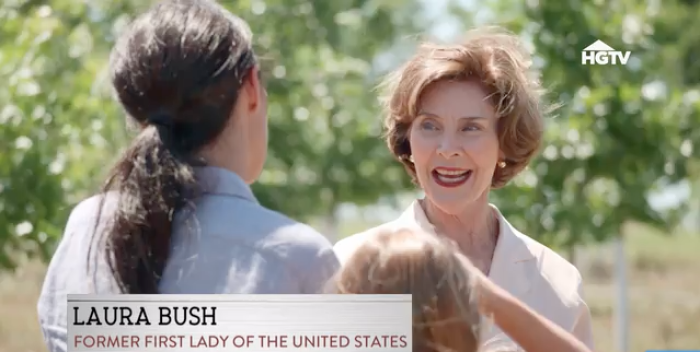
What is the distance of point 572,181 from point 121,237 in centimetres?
130

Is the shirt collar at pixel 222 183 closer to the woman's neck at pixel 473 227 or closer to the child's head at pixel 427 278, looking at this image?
the child's head at pixel 427 278

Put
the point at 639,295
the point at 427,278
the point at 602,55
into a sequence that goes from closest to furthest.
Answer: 1. the point at 427,278
2. the point at 602,55
3. the point at 639,295

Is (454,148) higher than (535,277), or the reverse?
(454,148)

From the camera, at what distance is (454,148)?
1548 mm

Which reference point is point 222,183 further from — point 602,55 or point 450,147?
point 602,55

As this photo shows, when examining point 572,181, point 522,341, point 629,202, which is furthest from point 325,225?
point 522,341

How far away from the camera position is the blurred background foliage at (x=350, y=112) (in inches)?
81.7

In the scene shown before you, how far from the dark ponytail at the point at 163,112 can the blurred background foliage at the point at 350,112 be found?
0.76 meters

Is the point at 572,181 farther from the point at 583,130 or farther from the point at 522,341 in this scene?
the point at 522,341

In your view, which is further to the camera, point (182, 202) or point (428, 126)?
point (428, 126)

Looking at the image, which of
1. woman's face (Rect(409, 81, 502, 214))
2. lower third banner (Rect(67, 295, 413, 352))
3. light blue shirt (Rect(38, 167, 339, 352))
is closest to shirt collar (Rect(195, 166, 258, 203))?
light blue shirt (Rect(38, 167, 339, 352))

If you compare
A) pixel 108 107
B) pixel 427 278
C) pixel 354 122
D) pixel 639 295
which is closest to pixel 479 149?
pixel 427 278

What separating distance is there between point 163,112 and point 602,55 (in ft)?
3.24

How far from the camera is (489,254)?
5.07 feet
